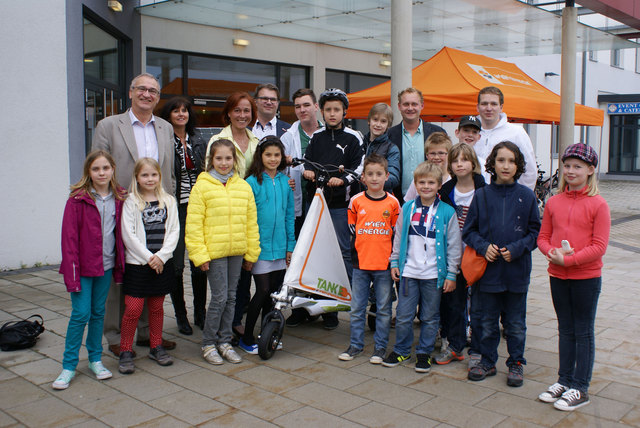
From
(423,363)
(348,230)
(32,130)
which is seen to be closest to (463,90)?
(348,230)

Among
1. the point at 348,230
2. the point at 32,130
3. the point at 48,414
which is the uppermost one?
the point at 32,130

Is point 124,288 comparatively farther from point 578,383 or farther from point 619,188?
point 619,188

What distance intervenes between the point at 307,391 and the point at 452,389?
93 cm

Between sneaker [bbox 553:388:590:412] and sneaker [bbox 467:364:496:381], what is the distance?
0.56 meters

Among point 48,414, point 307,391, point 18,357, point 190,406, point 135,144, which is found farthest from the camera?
point 135,144

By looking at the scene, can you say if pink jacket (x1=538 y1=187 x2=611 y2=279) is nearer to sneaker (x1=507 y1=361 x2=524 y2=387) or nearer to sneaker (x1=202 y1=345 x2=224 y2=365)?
sneaker (x1=507 y1=361 x2=524 y2=387)

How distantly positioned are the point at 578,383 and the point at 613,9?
11.3m

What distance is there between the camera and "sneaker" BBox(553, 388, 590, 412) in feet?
11.5

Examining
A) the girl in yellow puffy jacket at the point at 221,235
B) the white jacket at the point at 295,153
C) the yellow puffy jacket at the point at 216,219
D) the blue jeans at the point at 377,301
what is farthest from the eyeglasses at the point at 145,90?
the blue jeans at the point at 377,301

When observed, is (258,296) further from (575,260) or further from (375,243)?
(575,260)

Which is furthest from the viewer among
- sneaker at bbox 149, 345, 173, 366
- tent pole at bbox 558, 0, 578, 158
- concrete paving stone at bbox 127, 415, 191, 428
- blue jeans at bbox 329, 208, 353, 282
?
tent pole at bbox 558, 0, 578, 158

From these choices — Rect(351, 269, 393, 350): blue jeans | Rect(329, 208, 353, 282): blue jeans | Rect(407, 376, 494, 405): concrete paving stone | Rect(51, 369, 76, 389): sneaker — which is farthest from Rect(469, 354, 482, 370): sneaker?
Rect(51, 369, 76, 389): sneaker

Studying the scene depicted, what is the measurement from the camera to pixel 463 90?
345 inches

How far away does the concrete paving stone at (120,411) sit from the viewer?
340 centimetres
